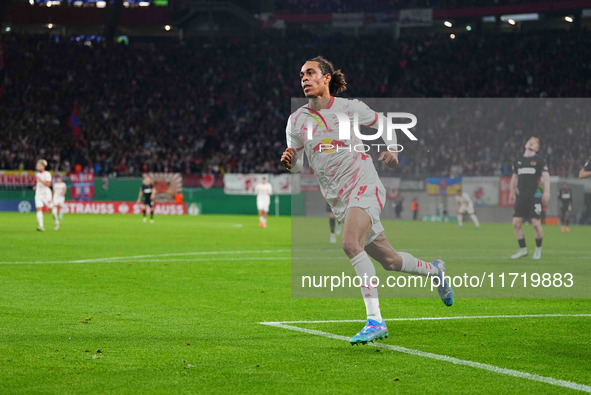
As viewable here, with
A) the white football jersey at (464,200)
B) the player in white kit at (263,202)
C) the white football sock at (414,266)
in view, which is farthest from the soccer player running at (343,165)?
the white football jersey at (464,200)

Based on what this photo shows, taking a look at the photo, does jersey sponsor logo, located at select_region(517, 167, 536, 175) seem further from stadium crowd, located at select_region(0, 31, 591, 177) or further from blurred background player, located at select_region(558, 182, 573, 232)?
stadium crowd, located at select_region(0, 31, 591, 177)

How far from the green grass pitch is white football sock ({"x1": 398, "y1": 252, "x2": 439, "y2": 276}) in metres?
0.58

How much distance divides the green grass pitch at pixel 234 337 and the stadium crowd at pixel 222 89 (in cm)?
3736

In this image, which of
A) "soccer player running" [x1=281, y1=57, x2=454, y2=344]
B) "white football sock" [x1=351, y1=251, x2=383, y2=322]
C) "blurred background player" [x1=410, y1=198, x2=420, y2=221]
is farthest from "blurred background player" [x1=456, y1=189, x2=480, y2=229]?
"white football sock" [x1=351, y1=251, x2=383, y2=322]

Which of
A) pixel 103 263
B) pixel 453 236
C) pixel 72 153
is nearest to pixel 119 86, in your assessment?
pixel 72 153

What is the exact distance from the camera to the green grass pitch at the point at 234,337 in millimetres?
6305

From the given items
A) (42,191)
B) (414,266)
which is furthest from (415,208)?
(414,266)

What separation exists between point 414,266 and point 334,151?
57.3 inches

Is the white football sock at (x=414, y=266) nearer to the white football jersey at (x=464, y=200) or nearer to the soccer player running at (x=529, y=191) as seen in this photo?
the soccer player running at (x=529, y=191)

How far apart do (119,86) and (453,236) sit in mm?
36153

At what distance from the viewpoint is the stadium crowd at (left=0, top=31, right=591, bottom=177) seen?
178 feet

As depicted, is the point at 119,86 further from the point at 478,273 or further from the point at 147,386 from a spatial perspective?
the point at 147,386

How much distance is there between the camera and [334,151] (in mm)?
8328

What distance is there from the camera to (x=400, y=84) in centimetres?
6016
